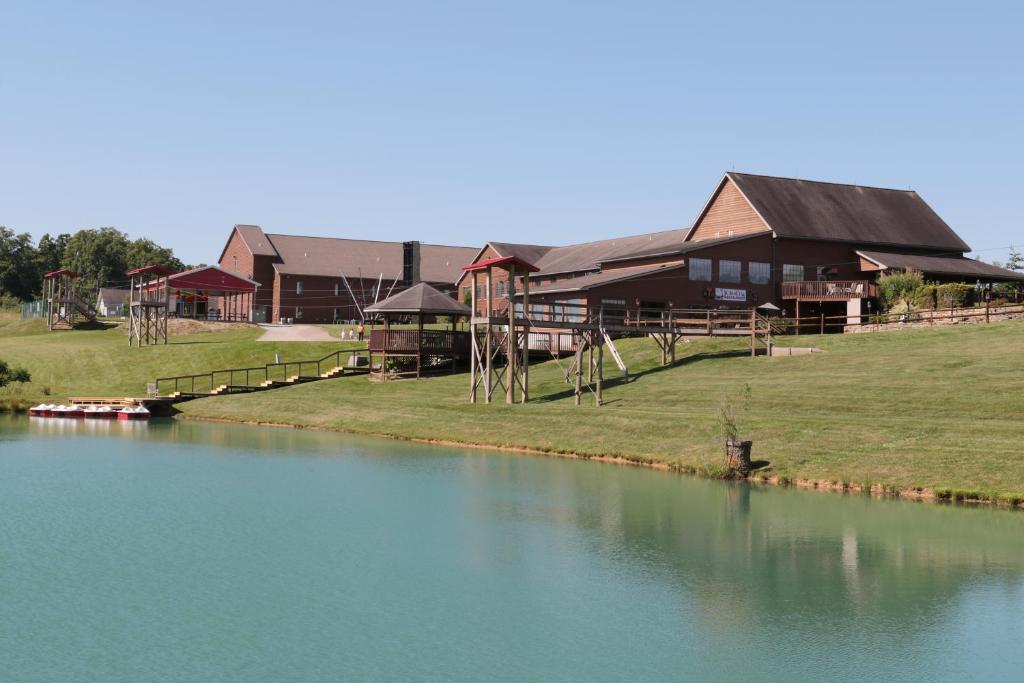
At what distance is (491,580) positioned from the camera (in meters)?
18.4

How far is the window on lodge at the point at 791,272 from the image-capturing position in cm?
6938

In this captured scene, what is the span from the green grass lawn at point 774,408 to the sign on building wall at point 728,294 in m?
9.48

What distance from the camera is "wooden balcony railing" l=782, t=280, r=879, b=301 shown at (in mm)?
65625

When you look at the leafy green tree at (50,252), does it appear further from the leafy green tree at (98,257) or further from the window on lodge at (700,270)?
the window on lodge at (700,270)

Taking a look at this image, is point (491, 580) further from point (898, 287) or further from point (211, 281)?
point (211, 281)

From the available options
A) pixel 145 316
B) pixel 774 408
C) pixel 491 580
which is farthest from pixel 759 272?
pixel 491 580

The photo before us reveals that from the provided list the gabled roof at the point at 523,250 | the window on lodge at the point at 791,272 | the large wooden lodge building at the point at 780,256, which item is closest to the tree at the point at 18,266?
the gabled roof at the point at 523,250

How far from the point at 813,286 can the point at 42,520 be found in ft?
178

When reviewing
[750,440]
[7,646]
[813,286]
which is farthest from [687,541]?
[813,286]

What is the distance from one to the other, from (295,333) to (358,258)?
25803mm

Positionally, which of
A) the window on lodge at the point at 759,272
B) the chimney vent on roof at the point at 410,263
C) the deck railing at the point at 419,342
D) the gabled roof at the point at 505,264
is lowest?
the deck railing at the point at 419,342

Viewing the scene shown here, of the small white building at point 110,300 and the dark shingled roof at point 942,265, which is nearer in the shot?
the dark shingled roof at point 942,265

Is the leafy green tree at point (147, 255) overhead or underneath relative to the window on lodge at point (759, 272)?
overhead

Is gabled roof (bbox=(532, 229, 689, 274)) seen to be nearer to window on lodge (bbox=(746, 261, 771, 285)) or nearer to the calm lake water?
window on lodge (bbox=(746, 261, 771, 285))
